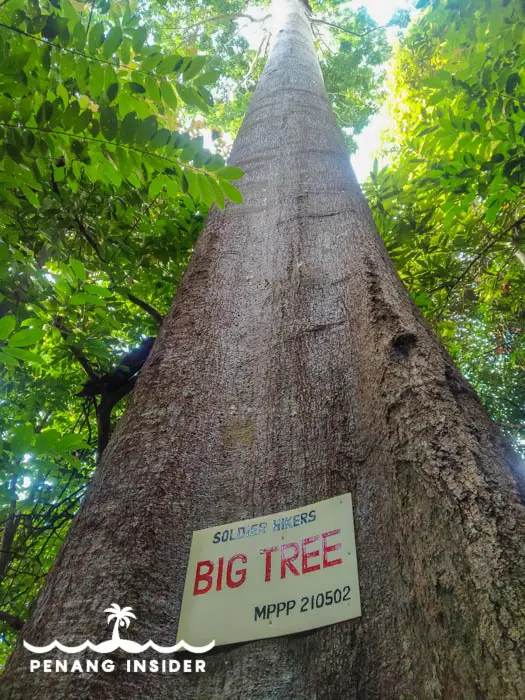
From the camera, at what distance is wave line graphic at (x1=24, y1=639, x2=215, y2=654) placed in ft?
2.72

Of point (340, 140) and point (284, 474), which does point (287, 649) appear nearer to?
point (284, 474)

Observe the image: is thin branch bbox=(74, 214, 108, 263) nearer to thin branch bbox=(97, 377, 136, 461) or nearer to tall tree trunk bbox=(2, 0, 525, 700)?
thin branch bbox=(97, 377, 136, 461)

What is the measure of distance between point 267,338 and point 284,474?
18.1 inches

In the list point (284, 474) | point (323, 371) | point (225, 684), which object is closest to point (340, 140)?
point (323, 371)

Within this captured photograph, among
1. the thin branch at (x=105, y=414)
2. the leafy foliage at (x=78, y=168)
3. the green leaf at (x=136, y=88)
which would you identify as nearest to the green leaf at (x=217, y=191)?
the leafy foliage at (x=78, y=168)

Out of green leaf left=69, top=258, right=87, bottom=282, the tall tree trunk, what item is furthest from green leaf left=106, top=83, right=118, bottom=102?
green leaf left=69, top=258, right=87, bottom=282

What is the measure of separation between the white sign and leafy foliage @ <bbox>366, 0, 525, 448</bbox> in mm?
902

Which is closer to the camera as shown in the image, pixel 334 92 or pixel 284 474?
pixel 284 474

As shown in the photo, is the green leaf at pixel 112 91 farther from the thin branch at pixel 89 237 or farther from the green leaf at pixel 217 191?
the thin branch at pixel 89 237

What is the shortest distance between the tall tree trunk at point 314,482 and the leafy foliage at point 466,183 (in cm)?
69

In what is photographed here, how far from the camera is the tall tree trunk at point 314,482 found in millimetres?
771

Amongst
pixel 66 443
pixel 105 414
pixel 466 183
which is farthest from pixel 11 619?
pixel 466 183

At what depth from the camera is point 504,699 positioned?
63 cm

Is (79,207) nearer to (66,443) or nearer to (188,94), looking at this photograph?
(188,94)
